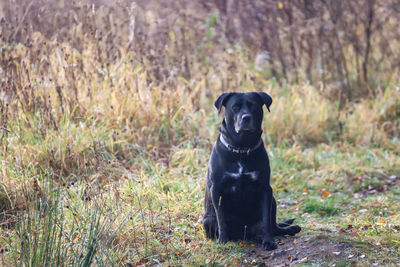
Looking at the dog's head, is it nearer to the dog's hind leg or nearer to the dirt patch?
the dog's hind leg

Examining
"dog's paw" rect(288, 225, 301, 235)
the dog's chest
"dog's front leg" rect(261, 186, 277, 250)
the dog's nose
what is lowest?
"dog's paw" rect(288, 225, 301, 235)

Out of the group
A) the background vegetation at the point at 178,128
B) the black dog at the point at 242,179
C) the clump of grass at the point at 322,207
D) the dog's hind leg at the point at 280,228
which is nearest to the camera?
the background vegetation at the point at 178,128

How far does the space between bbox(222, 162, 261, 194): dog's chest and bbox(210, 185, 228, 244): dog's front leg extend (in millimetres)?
78

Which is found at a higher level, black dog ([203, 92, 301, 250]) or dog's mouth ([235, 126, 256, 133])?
dog's mouth ([235, 126, 256, 133])

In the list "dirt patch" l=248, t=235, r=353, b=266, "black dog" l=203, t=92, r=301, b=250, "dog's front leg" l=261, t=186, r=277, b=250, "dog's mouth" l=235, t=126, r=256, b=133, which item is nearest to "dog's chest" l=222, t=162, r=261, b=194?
"black dog" l=203, t=92, r=301, b=250

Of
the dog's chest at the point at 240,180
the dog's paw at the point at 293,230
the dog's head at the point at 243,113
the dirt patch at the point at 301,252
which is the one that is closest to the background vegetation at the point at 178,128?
the dirt patch at the point at 301,252

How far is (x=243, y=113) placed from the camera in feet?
12.5

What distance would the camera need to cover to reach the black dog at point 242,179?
3.80 meters

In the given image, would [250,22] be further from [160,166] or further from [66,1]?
[160,166]

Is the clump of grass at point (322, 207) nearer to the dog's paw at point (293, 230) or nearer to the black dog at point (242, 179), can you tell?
the dog's paw at point (293, 230)

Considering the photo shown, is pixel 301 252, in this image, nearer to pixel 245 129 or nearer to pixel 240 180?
pixel 240 180

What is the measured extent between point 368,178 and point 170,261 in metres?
3.25

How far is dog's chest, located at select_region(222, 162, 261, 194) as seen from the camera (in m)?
3.79

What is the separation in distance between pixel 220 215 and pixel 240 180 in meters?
0.31
